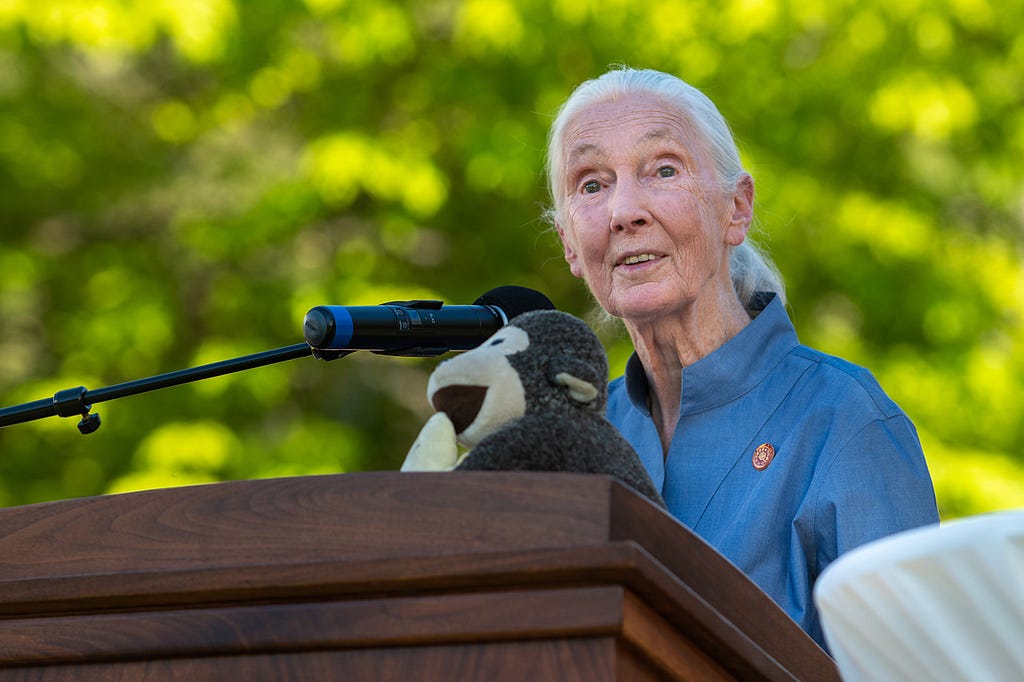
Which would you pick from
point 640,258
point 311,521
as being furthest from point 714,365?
point 311,521

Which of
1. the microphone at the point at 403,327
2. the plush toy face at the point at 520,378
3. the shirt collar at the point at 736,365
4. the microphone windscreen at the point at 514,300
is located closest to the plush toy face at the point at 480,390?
the plush toy face at the point at 520,378

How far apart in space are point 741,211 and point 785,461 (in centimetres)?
73

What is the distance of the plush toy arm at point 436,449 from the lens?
1486 mm

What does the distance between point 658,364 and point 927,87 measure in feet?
16.0

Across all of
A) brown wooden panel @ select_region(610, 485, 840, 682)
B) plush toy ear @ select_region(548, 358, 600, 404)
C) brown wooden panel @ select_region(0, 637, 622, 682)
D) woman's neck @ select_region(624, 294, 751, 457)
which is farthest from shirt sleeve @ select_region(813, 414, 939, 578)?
brown wooden panel @ select_region(0, 637, 622, 682)

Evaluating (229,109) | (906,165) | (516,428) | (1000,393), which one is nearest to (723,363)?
(516,428)

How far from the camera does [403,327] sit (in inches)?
75.5

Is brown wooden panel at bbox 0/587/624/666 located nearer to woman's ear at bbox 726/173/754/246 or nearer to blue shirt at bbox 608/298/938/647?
blue shirt at bbox 608/298/938/647

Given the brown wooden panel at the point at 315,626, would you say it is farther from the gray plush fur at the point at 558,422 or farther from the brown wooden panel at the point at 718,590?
the gray plush fur at the point at 558,422

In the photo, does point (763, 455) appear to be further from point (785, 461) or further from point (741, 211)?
point (741, 211)

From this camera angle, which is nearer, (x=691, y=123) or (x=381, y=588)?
(x=381, y=588)

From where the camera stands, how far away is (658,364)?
291cm

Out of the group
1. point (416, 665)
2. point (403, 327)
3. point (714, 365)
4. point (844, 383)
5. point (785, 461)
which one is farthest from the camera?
point (714, 365)

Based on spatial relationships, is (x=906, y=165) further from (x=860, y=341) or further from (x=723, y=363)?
(x=723, y=363)
